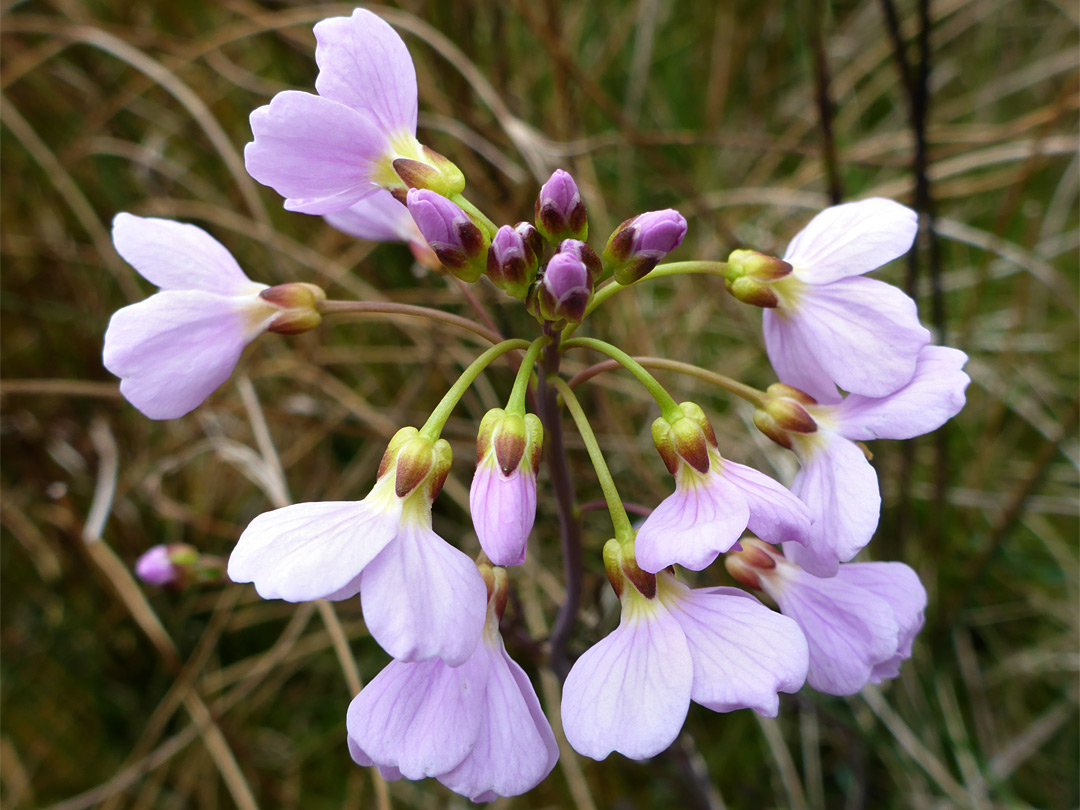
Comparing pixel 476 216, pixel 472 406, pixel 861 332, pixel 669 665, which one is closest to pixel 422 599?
pixel 669 665

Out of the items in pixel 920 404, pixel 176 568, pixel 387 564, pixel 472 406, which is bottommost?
pixel 472 406

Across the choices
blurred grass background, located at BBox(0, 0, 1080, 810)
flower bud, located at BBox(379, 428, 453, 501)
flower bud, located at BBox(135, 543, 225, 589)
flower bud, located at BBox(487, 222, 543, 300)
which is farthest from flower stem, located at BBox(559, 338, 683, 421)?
flower bud, located at BBox(135, 543, 225, 589)

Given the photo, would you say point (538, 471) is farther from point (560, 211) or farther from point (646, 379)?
point (560, 211)

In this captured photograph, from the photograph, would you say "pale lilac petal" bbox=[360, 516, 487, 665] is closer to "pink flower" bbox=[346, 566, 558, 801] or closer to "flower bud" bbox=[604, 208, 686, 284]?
"pink flower" bbox=[346, 566, 558, 801]

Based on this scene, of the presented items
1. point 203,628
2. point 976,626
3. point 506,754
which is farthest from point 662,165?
point 203,628

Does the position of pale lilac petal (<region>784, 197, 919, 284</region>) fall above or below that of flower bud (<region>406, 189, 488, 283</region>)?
below

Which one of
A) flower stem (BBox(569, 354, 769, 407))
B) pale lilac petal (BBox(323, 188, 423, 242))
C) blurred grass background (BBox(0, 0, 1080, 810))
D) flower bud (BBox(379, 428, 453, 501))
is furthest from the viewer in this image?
blurred grass background (BBox(0, 0, 1080, 810))
